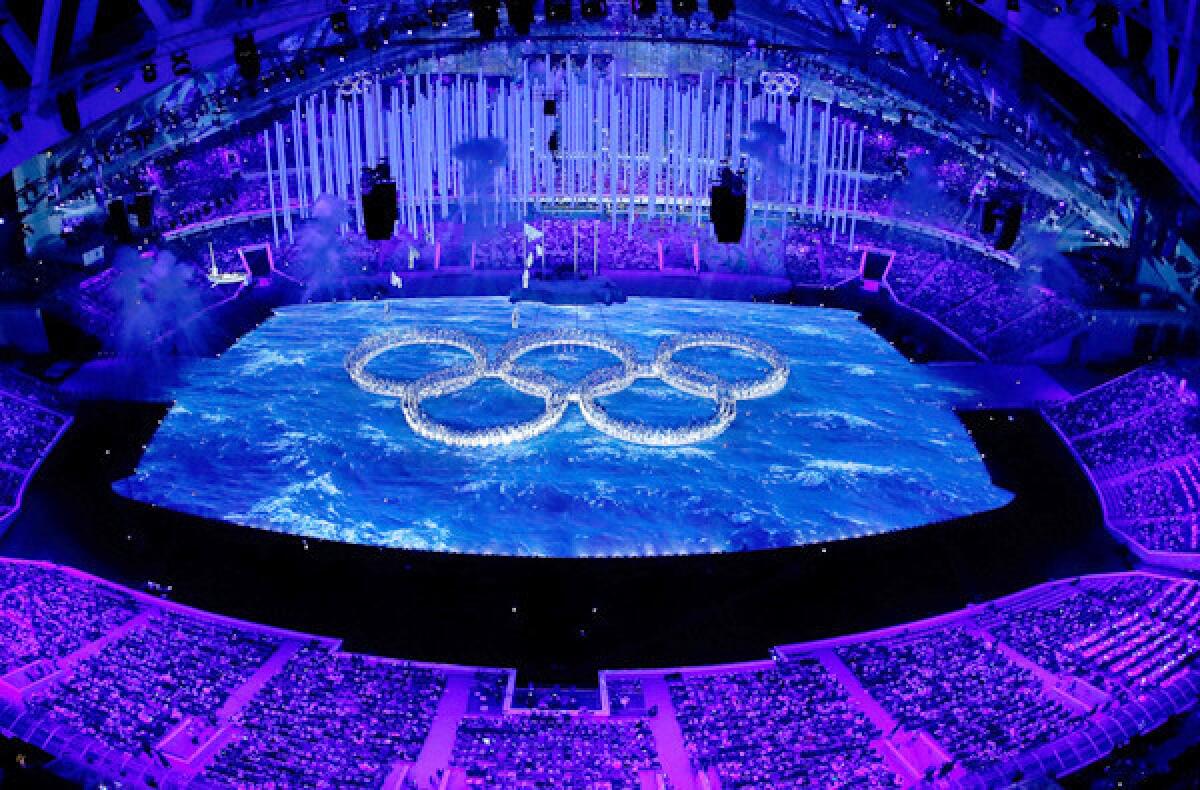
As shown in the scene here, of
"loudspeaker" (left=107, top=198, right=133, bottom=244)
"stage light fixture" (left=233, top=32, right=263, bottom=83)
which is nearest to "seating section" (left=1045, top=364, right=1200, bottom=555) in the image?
"stage light fixture" (left=233, top=32, right=263, bottom=83)

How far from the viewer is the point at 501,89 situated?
131 feet

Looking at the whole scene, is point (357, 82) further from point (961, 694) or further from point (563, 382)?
point (961, 694)

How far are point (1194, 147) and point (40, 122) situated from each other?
81.3 feet

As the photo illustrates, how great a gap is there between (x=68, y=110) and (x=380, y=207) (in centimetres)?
1013

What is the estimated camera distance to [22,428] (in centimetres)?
3073

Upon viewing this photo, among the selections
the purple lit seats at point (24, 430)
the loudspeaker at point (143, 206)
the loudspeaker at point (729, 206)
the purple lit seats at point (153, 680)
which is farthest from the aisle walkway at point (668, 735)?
the loudspeaker at point (143, 206)

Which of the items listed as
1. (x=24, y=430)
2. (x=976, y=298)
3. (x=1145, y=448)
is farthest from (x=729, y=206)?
(x=24, y=430)

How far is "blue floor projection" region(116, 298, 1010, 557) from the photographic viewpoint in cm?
2652

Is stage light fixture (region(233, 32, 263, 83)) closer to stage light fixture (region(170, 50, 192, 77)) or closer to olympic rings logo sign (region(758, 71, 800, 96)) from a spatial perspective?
stage light fixture (region(170, 50, 192, 77))

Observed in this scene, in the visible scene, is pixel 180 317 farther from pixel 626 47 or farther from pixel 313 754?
pixel 313 754

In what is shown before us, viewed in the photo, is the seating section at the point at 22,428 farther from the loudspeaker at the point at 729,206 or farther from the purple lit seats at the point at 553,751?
the loudspeaker at the point at 729,206

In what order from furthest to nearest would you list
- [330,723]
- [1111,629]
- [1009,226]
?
[1009,226], [1111,629], [330,723]

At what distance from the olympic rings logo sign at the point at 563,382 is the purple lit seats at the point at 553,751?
11.8 m

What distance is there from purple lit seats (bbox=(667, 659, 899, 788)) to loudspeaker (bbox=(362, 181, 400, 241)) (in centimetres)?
1698
